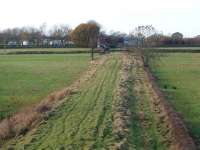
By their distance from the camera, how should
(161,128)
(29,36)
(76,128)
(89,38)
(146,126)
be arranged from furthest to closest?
1. (29,36)
2. (89,38)
3. (146,126)
4. (161,128)
5. (76,128)

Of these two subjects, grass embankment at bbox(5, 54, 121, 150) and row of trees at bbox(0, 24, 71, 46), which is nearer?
grass embankment at bbox(5, 54, 121, 150)

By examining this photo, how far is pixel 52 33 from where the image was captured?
18825cm

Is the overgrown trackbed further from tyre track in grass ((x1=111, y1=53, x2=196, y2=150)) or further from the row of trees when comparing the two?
the row of trees

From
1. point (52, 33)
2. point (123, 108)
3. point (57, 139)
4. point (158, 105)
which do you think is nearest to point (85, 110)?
point (123, 108)

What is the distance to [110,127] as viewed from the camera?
17.3 m

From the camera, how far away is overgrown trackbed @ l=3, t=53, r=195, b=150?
1503 cm

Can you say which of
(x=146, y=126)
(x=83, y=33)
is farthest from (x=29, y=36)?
(x=146, y=126)

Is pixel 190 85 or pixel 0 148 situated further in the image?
pixel 190 85

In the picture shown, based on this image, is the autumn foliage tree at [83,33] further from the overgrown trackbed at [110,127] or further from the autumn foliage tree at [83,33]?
the overgrown trackbed at [110,127]

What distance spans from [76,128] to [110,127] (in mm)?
1130

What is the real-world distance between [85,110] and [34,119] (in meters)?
2.74

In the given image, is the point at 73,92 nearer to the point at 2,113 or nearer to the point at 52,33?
the point at 2,113

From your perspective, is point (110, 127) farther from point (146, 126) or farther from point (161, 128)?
point (161, 128)

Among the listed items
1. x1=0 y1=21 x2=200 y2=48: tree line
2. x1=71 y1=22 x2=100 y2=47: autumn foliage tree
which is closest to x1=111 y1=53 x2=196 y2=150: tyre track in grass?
x1=0 y1=21 x2=200 y2=48: tree line
